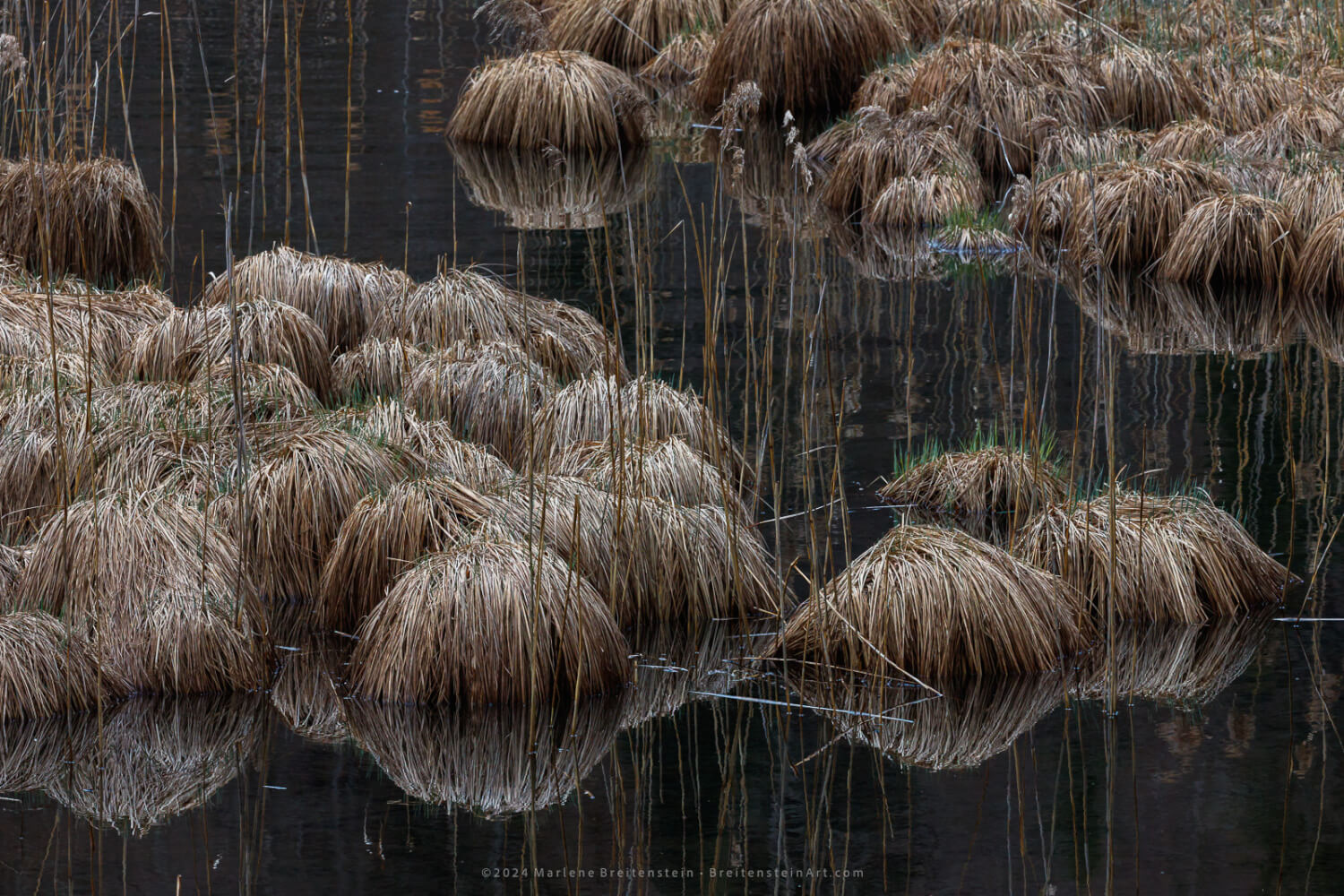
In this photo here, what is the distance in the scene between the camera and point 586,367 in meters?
9.15

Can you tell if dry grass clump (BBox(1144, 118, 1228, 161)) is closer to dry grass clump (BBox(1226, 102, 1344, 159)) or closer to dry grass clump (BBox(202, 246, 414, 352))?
dry grass clump (BBox(1226, 102, 1344, 159))

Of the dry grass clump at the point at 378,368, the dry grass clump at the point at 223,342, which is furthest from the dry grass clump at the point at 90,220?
the dry grass clump at the point at 378,368

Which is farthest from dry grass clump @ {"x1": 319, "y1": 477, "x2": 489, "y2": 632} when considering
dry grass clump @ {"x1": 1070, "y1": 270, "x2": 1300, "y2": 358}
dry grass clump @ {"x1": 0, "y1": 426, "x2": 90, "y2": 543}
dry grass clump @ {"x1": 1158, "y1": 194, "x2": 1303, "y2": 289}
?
dry grass clump @ {"x1": 1158, "y1": 194, "x2": 1303, "y2": 289}

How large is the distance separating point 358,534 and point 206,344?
2.03 metres

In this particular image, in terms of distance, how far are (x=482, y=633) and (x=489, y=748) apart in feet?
1.24

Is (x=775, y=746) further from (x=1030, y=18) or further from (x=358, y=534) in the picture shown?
(x=1030, y=18)

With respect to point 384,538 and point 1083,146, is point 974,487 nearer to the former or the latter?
point 384,538

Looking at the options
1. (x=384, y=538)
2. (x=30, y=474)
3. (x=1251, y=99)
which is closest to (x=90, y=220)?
(x=30, y=474)

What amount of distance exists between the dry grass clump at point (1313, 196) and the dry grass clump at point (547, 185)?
162 inches

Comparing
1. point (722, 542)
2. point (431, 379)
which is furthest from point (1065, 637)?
point (431, 379)

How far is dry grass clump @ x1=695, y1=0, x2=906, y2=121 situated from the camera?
15969 millimetres

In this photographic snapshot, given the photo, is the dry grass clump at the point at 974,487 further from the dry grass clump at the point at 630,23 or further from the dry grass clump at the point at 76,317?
the dry grass clump at the point at 630,23

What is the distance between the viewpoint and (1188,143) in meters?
12.8

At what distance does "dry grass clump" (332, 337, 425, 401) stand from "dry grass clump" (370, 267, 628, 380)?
0.18 meters
